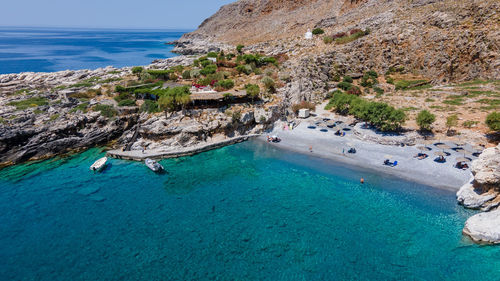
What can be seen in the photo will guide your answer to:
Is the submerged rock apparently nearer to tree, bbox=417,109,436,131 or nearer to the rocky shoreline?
the rocky shoreline

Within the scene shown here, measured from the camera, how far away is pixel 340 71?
58438 millimetres

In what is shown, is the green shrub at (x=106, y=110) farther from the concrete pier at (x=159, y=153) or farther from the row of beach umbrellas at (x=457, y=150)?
the row of beach umbrellas at (x=457, y=150)

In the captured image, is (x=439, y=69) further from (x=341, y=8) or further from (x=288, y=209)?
(x=288, y=209)

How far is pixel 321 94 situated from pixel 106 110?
40.4m

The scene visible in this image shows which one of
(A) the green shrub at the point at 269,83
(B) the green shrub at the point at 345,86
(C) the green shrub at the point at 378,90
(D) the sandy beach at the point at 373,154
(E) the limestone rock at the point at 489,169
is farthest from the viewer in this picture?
(B) the green shrub at the point at 345,86

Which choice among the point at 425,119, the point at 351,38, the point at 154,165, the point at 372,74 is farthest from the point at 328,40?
the point at 154,165

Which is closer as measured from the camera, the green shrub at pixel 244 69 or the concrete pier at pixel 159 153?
the concrete pier at pixel 159 153

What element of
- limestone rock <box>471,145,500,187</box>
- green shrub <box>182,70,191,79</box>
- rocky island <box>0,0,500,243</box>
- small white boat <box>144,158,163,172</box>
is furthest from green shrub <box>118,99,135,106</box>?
limestone rock <box>471,145,500,187</box>

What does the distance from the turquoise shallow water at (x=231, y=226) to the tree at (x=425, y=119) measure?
1202 centimetres

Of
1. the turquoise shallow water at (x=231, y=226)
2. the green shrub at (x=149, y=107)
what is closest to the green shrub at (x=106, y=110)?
the green shrub at (x=149, y=107)

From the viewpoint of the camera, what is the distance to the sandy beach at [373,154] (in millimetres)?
26922

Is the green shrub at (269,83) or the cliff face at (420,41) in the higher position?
the cliff face at (420,41)

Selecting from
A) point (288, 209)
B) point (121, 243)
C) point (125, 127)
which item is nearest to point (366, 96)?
point (288, 209)

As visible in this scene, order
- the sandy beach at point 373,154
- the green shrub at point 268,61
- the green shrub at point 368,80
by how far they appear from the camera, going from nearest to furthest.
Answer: the sandy beach at point 373,154, the green shrub at point 368,80, the green shrub at point 268,61
